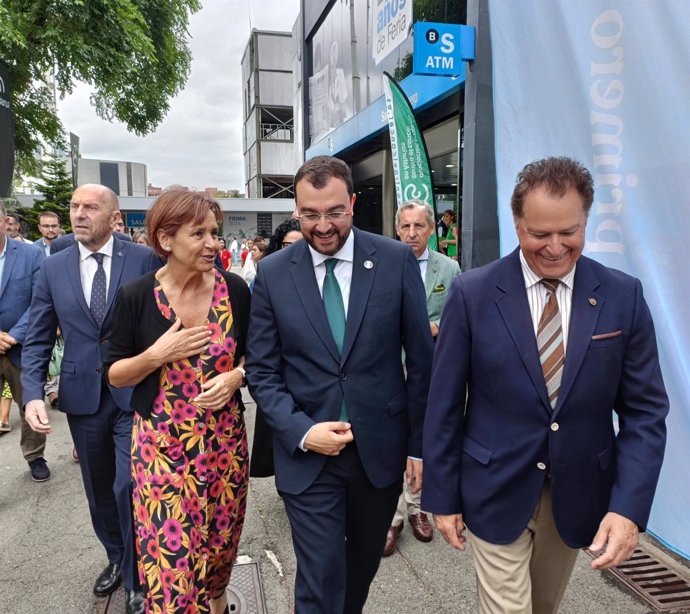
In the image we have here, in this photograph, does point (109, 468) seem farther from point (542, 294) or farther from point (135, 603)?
point (542, 294)

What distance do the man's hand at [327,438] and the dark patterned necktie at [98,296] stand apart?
1494mm

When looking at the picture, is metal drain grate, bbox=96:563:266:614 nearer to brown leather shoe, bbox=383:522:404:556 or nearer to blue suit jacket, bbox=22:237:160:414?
brown leather shoe, bbox=383:522:404:556

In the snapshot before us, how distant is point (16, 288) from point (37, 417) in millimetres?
1935

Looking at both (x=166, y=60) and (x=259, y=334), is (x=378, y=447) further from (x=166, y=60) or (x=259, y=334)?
(x=166, y=60)

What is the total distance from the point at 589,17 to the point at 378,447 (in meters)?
2.73

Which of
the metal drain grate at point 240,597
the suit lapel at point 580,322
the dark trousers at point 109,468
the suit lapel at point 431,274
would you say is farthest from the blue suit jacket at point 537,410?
the suit lapel at point 431,274

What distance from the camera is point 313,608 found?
7.08ft

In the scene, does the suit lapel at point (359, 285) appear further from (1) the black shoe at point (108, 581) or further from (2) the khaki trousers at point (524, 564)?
(1) the black shoe at point (108, 581)

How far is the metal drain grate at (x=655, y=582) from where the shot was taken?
292 centimetres

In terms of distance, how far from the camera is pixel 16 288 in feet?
13.9

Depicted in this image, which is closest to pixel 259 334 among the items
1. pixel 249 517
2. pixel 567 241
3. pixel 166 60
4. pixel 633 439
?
pixel 567 241

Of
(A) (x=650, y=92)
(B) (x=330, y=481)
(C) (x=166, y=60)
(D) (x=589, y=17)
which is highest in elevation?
(C) (x=166, y=60)

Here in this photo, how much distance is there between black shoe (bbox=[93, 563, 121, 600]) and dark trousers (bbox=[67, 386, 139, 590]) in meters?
0.05

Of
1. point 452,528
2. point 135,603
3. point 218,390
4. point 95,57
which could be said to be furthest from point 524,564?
point 95,57
